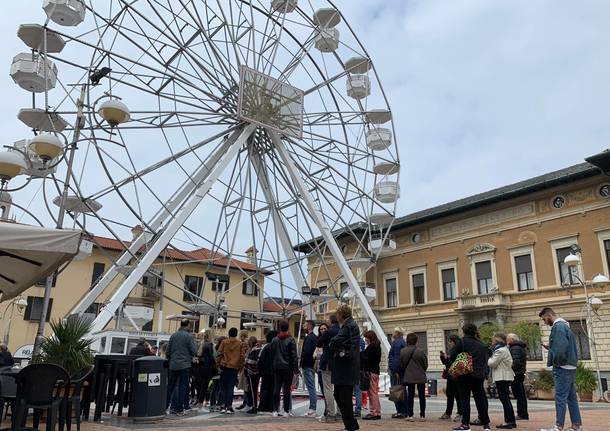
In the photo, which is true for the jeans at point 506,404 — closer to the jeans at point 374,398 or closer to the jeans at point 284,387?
the jeans at point 374,398

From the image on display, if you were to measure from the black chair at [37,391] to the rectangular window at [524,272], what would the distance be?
2909 cm

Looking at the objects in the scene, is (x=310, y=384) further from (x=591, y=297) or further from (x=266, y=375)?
(x=591, y=297)

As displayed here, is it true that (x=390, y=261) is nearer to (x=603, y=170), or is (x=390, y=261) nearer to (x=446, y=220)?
(x=446, y=220)

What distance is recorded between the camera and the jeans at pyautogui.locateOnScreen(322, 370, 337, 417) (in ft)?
29.9

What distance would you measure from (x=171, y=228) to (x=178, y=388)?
15.4 ft

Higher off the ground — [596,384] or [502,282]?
[502,282]

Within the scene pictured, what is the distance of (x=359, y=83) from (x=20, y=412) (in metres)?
15.9

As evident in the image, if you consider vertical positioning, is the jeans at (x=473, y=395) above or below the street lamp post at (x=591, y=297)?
below

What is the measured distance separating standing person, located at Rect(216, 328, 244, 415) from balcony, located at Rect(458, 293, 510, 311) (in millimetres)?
23757

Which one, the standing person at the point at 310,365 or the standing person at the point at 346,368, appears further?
the standing person at the point at 310,365

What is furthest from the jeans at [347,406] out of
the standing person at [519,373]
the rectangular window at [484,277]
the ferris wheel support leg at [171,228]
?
the rectangular window at [484,277]

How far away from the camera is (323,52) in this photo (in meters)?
19.8

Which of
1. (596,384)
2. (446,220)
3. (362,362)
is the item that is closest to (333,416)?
(362,362)

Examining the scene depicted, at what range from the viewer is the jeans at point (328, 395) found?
912 cm
